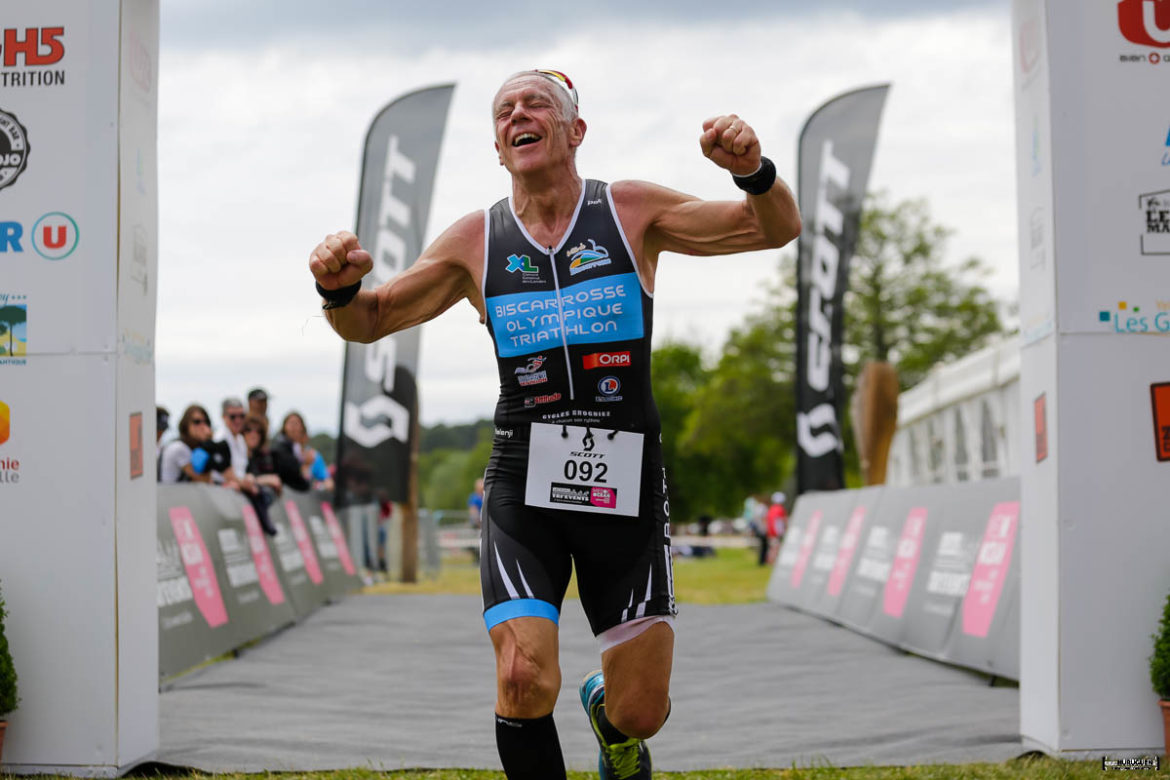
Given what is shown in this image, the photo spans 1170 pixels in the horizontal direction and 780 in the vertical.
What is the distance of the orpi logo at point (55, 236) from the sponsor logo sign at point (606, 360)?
2.99m

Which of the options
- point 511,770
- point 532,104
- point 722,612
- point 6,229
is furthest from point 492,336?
point 722,612

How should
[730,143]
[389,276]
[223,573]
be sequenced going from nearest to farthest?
1. [730,143]
2. [223,573]
3. [389,276]

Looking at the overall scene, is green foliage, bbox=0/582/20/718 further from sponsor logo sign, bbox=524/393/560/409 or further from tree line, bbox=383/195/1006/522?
tree line, bbox=383/195/1006/522

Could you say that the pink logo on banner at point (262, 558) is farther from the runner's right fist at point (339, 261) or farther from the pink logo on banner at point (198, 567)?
the runner's right fist at point (339, 261)

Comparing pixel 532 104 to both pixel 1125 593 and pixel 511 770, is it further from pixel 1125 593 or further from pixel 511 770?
pixel 1125 593

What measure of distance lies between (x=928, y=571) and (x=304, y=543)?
7803 millimetres

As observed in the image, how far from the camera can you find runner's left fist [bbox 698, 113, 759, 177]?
3623 millimetres

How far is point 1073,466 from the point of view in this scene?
5648mm

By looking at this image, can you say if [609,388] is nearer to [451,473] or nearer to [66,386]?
[66,386]

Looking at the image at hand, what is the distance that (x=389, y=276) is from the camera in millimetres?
17312

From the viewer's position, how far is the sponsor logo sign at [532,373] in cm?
401

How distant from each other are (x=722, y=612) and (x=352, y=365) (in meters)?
6.19

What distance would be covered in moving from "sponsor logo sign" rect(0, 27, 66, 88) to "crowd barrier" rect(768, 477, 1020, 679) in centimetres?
668

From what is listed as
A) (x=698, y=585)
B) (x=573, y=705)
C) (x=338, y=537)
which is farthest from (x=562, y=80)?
(x=698, y=585)
